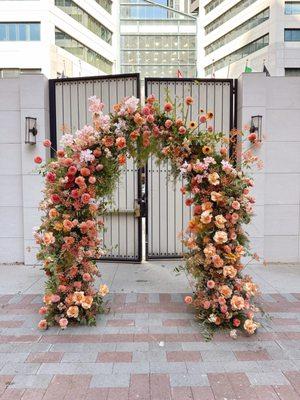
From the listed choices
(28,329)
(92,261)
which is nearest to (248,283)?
(92,261)

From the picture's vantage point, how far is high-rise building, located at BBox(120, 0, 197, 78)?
20.0 metres

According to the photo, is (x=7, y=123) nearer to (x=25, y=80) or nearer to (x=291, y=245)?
(x=25, y=80)

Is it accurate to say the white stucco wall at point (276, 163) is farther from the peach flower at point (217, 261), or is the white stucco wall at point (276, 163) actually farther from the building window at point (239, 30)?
the building window at point (239, 30)

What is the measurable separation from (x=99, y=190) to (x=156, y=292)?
5.55 feet

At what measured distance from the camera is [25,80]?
579cm

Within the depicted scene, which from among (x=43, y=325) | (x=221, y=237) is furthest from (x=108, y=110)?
(x=43, y=325)

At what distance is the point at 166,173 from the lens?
5930 millimetres

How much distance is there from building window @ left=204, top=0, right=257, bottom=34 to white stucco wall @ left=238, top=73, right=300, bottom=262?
34654 millimetres

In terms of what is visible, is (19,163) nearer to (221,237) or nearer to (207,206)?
(207,206)

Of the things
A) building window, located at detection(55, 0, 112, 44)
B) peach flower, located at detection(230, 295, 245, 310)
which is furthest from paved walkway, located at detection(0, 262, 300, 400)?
building window, located at detection(55, 0, 112, 44)

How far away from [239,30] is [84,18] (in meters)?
16.3

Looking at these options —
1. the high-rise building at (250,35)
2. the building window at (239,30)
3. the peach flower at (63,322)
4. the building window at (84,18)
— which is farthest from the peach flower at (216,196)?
the building window at (239,30)

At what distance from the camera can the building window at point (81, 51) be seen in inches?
1132

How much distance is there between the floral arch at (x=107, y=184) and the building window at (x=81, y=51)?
28103mm
